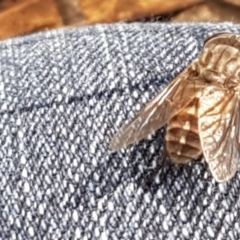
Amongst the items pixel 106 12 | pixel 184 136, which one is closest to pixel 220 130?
pixel 184 136

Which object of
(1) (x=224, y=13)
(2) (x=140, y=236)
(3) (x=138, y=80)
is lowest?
(2) (x=140, y=236)

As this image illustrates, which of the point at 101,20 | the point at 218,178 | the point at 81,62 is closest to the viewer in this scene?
the point at 218,178

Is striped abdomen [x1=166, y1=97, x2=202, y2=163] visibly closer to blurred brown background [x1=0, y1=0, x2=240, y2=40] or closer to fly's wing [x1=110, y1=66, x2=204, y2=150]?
fly's wing [x1=110, y1=66, x2=204, y2=150]

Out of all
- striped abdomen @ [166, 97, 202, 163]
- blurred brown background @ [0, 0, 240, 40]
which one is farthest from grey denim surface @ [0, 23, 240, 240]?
Answer: blurred brown background @ [0, 0, 240, 40]

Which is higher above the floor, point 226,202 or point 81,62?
point 81,62

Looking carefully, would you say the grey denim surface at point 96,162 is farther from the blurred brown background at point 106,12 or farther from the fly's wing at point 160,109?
the blurred brown background at point 106,12

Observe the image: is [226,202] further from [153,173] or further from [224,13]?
[224,13]

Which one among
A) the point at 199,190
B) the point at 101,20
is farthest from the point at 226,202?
the point at 101,20
